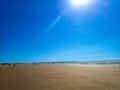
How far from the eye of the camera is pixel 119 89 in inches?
552

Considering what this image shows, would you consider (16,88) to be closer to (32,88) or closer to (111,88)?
(32,88)

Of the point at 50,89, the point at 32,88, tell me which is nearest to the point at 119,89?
the point at 50,89

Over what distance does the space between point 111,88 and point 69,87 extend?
3.16 metres

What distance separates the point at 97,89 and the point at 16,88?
5894mm

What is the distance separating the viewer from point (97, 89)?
13.8 metres

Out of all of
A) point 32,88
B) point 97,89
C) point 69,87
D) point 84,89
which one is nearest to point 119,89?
point 97,89

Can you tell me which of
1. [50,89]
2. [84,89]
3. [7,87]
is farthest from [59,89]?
[7,87]

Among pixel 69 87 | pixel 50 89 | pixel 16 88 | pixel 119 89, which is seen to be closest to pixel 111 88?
pixel 119 89

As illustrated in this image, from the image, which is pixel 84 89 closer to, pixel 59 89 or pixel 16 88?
pixel 59 89

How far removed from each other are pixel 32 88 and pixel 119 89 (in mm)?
6417

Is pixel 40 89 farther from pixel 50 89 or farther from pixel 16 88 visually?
pixel 16 88

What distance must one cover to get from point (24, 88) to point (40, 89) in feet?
3.93

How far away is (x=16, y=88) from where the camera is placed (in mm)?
13812

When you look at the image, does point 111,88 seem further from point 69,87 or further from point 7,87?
point 7,87
